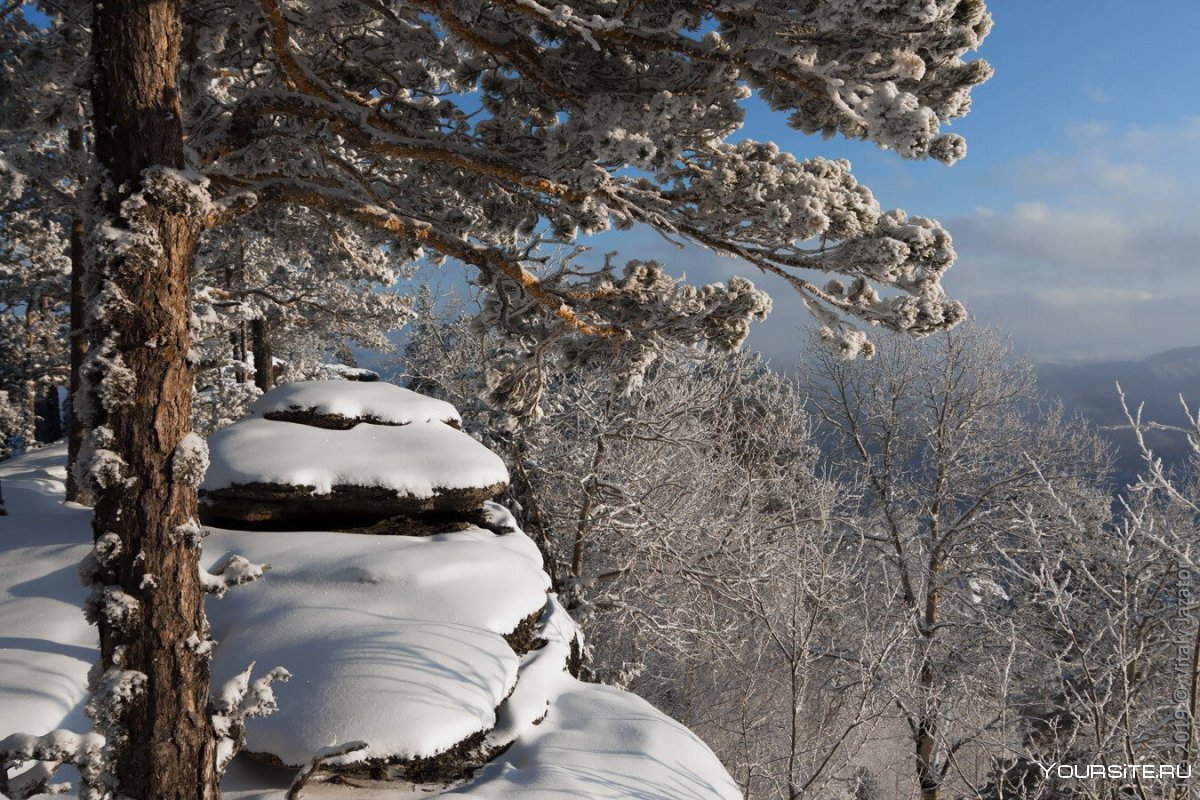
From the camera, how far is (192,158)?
3.53 metres

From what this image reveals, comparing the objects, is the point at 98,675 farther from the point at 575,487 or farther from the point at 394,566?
the point at 575,487

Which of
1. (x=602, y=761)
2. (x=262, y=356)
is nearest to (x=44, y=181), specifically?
(x=602, y=761)

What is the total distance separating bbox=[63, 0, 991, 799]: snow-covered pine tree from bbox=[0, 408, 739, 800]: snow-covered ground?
137 cm

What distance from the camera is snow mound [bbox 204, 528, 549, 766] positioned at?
4.53 m

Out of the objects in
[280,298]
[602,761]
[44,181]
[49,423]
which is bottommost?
[602,761]

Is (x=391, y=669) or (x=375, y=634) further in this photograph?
(x=375, y=634)

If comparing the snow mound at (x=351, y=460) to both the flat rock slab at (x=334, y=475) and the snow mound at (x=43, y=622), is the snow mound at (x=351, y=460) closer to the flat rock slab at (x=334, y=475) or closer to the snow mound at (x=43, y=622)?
the flat rock slab at (x=334, y=475)

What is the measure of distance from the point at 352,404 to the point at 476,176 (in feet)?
13.5

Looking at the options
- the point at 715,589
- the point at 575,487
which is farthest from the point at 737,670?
the point at 575,487

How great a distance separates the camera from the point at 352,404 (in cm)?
843

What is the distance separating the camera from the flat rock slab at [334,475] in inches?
285

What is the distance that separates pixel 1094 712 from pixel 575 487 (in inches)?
392

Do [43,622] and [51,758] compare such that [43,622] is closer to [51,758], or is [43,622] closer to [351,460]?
[351,460]

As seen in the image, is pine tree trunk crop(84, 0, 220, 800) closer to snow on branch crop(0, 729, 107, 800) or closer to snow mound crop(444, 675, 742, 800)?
snow on branch crop(0, 729, 107, 800)
